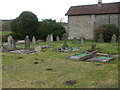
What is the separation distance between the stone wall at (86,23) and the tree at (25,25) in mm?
7207

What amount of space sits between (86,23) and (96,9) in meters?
3.17

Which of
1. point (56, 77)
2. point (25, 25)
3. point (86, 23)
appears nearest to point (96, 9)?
point (86, 23)

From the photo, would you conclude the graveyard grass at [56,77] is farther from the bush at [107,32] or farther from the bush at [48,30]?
the bush at [48,30]

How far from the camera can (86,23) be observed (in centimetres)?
3394

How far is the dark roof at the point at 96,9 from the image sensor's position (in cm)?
3171

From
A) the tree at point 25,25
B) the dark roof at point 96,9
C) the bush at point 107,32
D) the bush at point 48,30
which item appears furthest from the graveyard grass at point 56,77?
the dark roof at point 96,9

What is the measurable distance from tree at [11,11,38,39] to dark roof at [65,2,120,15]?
7.75 meters

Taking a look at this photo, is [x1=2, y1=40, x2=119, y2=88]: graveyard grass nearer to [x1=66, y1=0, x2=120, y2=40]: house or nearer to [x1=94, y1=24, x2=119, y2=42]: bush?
[x1=94, y1=24, x2=119, y2=42]: bush

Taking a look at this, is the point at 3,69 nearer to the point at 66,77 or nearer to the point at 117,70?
the point at 66,77

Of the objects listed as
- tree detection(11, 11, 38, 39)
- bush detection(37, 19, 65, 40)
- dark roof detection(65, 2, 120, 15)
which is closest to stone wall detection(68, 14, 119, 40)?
dark roof detection(65, 2, 120, 15)

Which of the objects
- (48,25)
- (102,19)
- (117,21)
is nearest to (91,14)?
(102,19)

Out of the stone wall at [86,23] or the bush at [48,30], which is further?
the stone wall at [86,23]

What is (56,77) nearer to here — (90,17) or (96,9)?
(90,17)

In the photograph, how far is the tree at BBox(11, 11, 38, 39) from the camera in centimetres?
3156
